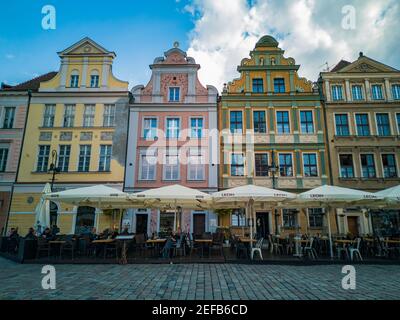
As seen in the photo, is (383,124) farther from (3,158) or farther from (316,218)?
(3,158)

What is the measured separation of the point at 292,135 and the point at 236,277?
14.9 meters

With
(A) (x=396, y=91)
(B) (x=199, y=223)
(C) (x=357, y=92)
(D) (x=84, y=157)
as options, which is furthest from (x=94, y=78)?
(A) (x=396, y=91)

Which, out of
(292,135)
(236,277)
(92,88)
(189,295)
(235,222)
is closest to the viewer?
(189,295)

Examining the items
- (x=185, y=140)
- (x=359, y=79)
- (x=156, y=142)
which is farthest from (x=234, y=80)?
(x=359, y=79)

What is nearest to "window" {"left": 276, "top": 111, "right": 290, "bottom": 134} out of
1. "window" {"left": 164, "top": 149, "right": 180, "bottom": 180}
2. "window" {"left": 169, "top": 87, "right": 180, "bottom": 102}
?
"window" {"left": 169, "top": 87, "right": 180, "bottom": 102}

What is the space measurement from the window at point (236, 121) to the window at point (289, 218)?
7.18 meters

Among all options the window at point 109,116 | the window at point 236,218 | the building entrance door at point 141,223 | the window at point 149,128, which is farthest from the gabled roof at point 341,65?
the building entrance door at point 141,223

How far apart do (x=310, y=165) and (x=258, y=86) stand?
7.85 m

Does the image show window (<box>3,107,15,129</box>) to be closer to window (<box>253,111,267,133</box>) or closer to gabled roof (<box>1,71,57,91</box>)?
gabled roof (<box>1,71,57,91</box>)

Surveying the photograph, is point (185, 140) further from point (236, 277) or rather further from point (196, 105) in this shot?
point (236, 277)

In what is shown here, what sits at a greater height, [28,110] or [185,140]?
[28,110]

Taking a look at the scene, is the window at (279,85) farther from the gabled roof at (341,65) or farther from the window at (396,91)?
the window at (396,91)

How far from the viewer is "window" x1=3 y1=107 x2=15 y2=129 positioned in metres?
20.4

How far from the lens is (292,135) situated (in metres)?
19.5
